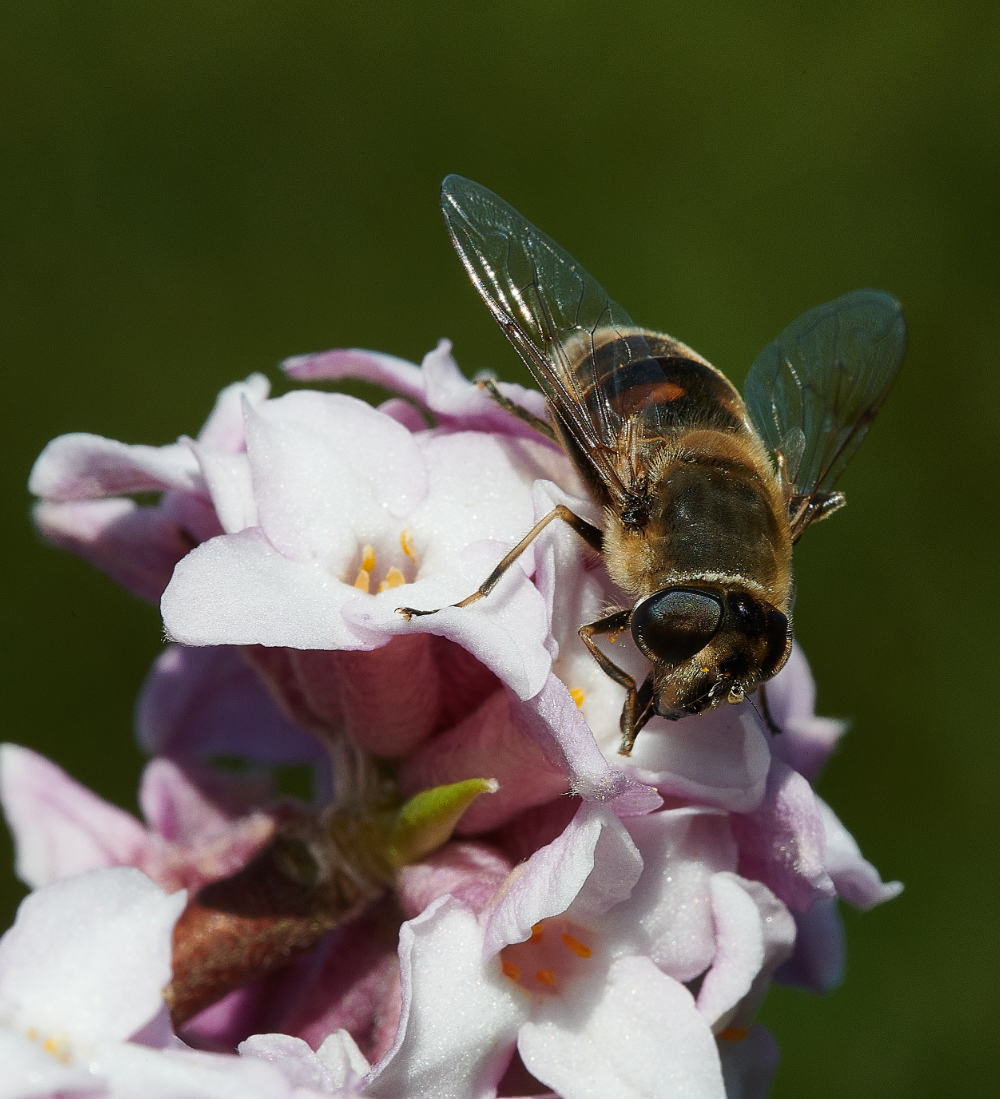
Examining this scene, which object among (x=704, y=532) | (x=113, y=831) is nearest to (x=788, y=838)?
(x=704, y=532)

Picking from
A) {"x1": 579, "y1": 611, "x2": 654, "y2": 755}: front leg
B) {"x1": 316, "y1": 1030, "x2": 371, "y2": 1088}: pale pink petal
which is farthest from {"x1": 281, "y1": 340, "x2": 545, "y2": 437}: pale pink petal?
{"x1": 316, "y1": 1030, "x2": 371, "y2": 1088}: pale pink petal

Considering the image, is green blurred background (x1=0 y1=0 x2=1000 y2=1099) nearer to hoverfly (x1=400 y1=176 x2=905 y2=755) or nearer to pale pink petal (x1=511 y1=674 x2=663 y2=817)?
hoverfly (x1=400 y1=176 x2=905 y2=755)

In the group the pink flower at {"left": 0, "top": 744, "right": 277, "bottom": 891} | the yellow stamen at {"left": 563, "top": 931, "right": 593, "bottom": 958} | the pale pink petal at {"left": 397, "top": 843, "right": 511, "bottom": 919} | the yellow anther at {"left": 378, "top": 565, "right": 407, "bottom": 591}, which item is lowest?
the pink flower at {"left": 0, "top": 744, "right": 277, "bottom": 891}

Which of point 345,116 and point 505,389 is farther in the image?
point 345,116

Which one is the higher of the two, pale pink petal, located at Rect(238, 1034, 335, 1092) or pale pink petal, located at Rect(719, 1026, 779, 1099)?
pale pink petal, located at Rect(238, 1034, 335, 1092)

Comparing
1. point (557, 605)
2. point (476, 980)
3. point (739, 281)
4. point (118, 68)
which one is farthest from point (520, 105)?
point (476, 980)

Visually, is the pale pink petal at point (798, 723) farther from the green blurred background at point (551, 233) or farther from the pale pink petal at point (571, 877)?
the green blurred background at point (551, 233)

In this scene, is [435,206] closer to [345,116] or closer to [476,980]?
[345,116]
